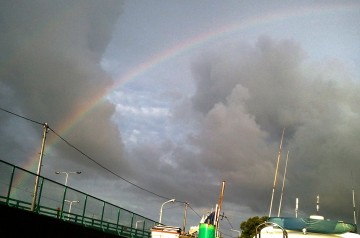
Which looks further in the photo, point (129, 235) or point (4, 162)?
point (129, 235)

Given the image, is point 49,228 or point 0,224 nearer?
point 0,224

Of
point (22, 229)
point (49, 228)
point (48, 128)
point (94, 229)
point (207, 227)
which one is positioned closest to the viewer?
point (207, 227)

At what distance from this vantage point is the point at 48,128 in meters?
34.5

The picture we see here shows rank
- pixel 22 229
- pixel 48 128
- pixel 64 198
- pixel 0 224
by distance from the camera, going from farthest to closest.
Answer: pixel 48 128 < pixel 64 198 < pixel 22 229 < pixel 0 224

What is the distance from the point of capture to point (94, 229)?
29.5 meters

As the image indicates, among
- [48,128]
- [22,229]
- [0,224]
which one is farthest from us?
[48,128]

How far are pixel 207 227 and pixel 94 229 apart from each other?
17.3 m

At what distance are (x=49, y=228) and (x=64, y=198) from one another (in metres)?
3.55

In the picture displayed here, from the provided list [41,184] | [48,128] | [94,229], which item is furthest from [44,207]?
[48,128]

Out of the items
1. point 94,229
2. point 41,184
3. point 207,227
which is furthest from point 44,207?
point 207,227

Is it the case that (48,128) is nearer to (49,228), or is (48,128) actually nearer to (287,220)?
(49,228)

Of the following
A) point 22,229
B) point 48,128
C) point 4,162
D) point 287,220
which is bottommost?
point 22,229

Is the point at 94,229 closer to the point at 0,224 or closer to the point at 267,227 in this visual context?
the point at 0,224

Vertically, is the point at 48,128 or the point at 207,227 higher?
the point at 48,128
